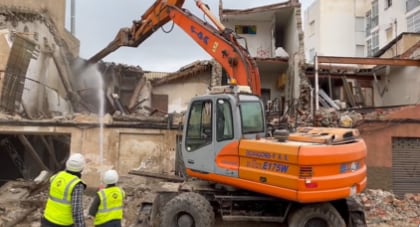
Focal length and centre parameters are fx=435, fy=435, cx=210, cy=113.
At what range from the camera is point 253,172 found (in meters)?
7.25

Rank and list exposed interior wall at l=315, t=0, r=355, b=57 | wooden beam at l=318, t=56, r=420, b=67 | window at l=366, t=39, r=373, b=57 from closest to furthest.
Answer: wooden beam at l=318, t=56, r=420, b=67 → window at l=366, t=39, r=373, b=57 → exposed interior wall at l=315, t=0, r=355, b=57

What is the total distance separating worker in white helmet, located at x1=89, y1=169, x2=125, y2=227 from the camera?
5465 millimetres

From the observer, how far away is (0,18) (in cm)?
1592

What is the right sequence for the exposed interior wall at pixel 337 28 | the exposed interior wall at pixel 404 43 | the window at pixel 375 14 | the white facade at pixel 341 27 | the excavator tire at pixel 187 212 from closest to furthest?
the excavator tire at pixel 187 212 < the exposed interior wall at pixel 404 43 < the window at pixel 375 14 < the white facade at pixel 341 27 < the exposed interior wall at pixel 337 28

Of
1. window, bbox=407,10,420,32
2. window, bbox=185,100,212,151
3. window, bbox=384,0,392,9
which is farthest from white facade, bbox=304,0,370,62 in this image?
window, bbox=185,100,212,151

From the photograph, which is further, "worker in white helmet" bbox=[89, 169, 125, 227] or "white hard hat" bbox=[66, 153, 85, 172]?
"worker in white helmet" bbox=[89, 169, 125, 227]

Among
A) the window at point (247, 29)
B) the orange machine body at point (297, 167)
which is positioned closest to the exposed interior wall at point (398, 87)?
the window at point (247, 29)

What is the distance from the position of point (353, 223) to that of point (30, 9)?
14007 millimetres

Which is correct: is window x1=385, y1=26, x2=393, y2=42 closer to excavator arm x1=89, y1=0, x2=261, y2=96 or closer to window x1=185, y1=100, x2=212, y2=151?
excavator arm x1=89, y1=0, x2=261, y2=96

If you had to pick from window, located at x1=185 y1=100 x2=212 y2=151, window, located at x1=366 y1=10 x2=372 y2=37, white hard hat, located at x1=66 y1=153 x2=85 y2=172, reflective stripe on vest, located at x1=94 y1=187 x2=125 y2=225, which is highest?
window, located at x1=366 y1=10 x2=372 y2=37

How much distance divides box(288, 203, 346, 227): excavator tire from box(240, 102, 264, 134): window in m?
1.61

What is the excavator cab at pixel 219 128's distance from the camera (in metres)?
7.51

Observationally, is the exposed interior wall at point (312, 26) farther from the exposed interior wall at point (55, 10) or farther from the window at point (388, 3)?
the exposed interior wall at point (55, 10)

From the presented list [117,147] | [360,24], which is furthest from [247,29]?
[360,24]
